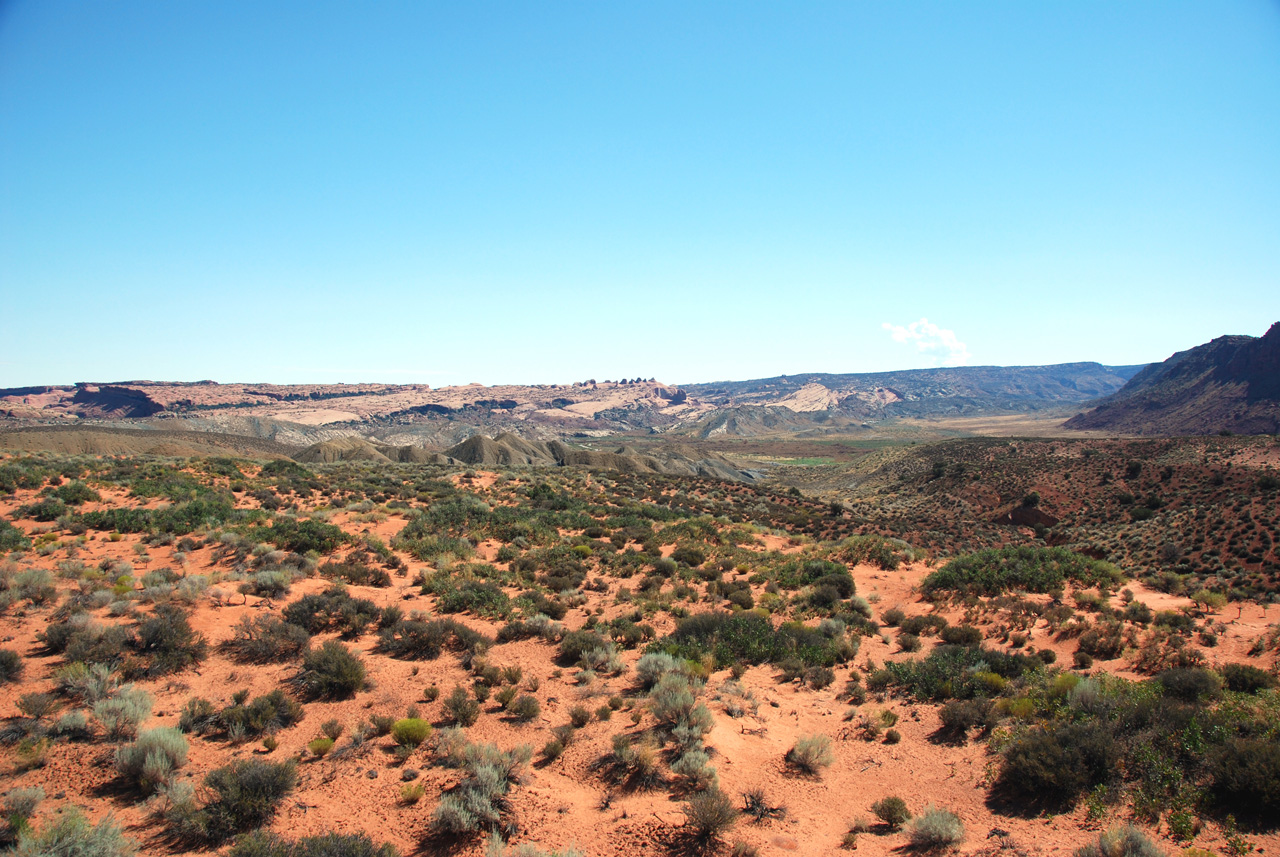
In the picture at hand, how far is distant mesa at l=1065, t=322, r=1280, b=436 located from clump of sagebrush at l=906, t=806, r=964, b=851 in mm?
131863

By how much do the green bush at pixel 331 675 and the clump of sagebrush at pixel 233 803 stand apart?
2.18 metres

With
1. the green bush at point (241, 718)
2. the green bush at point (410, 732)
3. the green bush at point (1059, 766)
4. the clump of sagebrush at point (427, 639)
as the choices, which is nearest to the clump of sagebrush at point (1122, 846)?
the green bush at point (1059, 766)

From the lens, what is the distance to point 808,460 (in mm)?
120938

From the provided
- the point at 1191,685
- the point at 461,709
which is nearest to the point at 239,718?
the point at 461,709

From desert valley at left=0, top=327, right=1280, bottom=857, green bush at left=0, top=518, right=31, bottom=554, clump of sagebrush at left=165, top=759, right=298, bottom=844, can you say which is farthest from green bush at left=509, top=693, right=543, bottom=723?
green bush at left=0, top=518, right=31, bottom=554

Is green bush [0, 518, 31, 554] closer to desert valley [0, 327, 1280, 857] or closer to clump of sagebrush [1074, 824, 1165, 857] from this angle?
desert valley [0, 327, 1280, 857]

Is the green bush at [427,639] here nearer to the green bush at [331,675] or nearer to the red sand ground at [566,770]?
the red sand ground at [566,770]

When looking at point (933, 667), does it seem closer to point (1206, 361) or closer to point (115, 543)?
point (115, 543)

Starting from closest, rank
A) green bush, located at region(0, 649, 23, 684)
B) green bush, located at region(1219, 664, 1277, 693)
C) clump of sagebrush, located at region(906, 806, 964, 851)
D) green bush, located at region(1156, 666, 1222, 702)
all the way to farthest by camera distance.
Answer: clump of sagebrush, located at region(906, 806, 964, 851) → green bush, located at region(0, 649, 23, 684) → green bush, located at region(1156, 666, 1222, 702) → green bush, located at region(1219, 664, 1277, 693)

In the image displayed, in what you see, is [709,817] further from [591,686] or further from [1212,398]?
[1212,398]

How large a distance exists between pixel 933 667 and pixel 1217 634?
6.96 meters

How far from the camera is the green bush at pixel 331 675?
9039 mm

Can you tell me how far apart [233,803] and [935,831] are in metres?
7.90

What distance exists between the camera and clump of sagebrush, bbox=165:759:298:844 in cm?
598
